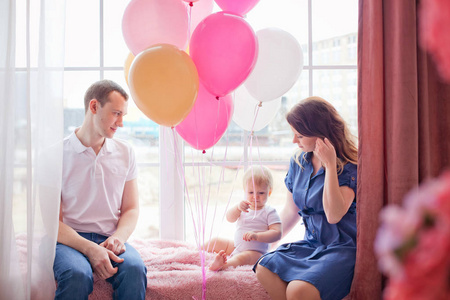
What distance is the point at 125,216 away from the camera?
1.96m

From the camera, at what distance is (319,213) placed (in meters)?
1.86

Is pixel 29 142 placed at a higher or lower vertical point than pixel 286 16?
lower

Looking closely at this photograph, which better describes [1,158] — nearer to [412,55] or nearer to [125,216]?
[125,216]

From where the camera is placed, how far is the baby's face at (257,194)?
6.83 feet

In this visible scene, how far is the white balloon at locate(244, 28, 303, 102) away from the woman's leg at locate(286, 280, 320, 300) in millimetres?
777

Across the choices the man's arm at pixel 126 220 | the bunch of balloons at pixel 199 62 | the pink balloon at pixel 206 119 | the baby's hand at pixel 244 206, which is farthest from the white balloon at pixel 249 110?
the man's arm at pixel 126 220

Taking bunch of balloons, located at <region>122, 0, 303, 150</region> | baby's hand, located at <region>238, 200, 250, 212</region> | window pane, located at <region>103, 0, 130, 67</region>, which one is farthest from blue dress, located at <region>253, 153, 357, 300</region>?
window pane, located at <region>103, 0, 130, 67</region>

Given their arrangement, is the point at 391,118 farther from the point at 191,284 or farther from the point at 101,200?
the point at 101,200

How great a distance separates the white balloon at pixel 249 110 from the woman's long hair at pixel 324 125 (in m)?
0.11

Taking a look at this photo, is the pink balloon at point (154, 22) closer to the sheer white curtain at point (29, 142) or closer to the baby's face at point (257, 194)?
the sheer white curtain at point (29, 142)

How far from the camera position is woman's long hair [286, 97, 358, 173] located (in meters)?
1.81

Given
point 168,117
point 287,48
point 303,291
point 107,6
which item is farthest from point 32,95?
point 303,291

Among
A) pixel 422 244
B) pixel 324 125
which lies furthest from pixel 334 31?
pixel 422 244

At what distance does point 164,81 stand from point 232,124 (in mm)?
988
